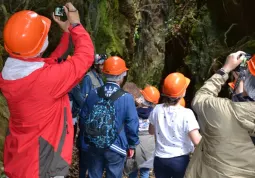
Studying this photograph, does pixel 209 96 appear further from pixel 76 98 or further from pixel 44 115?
pixel 76 98

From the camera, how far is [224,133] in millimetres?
3076

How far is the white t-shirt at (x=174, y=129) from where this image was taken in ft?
13.8

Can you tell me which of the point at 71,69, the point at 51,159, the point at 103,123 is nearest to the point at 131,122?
the point at 103,123

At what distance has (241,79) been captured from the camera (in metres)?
3.23

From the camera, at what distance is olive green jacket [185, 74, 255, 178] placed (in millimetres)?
2963

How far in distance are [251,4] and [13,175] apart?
23.8 ft

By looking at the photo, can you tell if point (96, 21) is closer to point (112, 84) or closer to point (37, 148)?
point (112, 84)

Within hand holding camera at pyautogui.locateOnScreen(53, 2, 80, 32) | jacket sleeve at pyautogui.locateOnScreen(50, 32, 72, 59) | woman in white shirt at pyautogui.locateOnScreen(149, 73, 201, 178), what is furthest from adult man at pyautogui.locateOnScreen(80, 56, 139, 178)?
hand holding camera at pyautogui.locateOnScreen(53, 2, 80, 32)

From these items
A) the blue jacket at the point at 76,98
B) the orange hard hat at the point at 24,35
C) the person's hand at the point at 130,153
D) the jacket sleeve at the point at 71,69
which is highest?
the orange hard hat at the point at 24,35

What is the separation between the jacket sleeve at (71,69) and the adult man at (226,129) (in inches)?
37.5

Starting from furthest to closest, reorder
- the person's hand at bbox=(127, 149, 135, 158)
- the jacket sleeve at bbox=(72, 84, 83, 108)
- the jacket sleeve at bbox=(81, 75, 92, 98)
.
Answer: the jacket sleeve at bbox=(81, 75, 92, 98) < the jacket sleeve at bbox=(72, 84, 83, 108) < the person's hand at bbox=(127, 149, 135, 158)

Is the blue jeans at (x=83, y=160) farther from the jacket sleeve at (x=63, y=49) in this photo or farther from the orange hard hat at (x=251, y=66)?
the orange hard hat at (x=251, y=66)

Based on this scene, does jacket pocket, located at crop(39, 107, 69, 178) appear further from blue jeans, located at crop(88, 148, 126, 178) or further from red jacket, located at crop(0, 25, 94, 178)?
blue jeans, located at crop(88, 148, 126, 178)

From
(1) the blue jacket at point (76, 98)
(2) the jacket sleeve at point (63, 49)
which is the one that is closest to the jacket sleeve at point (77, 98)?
(1) the blue jacket at point (76, 98)
